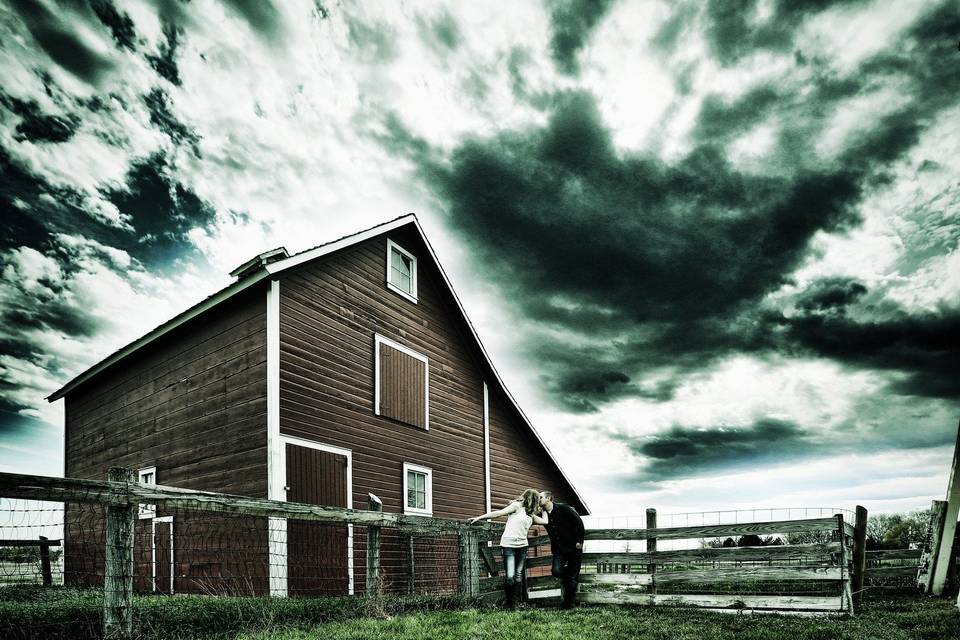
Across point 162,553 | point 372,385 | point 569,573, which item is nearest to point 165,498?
point 569,573

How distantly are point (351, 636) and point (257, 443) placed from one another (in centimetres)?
635

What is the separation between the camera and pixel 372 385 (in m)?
14.5

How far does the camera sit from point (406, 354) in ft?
52.0

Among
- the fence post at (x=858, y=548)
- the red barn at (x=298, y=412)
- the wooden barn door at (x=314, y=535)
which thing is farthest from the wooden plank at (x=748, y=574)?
the wooden barn door at (x=314, y=535)

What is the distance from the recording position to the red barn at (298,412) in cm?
1184

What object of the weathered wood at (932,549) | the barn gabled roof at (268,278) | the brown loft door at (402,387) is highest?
the barn gabled roof at (268,278)

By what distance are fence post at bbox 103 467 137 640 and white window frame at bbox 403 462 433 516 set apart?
9.45m

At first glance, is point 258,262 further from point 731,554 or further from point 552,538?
point 731,554

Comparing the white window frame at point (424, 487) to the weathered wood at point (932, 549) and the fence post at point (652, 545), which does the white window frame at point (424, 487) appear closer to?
the fence post at point (652, 545)

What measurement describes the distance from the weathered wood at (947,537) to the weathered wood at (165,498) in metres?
9.75

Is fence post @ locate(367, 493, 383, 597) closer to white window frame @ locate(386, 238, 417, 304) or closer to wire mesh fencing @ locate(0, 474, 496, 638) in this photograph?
wire mesh fencing @ locate(0, 474, 496, 638)

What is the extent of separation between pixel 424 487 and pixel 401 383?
270 cm

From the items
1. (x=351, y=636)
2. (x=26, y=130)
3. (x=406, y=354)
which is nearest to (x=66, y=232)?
(x=26, y=130)

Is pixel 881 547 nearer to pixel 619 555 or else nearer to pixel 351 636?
pixel 619 555
